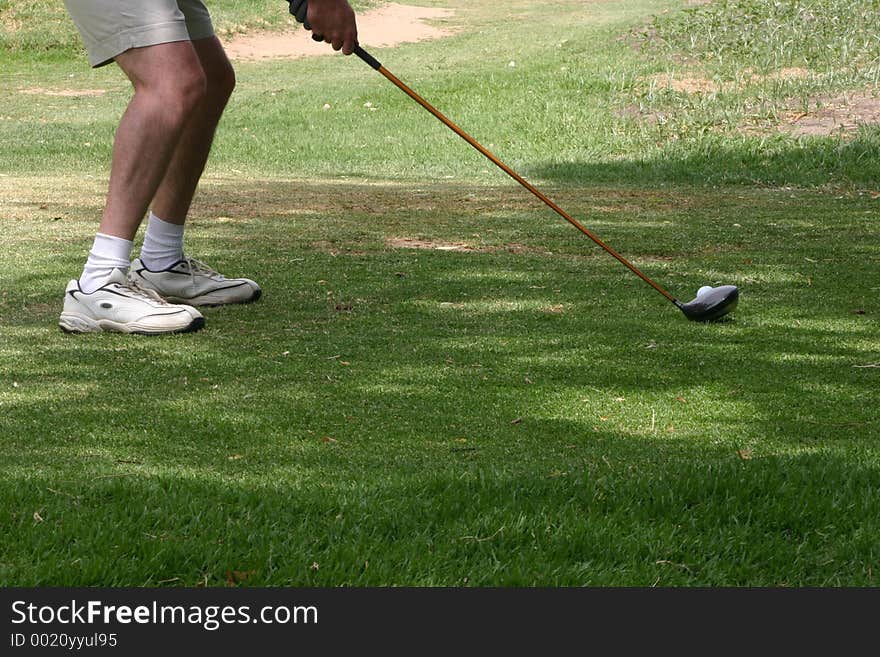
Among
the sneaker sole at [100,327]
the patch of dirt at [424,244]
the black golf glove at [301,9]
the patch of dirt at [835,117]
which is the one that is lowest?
the patch of dirt at [835,117]

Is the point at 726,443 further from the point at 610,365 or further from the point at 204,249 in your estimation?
the point at 204,249

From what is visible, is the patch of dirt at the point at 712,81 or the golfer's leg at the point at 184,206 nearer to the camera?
the golfer's leg at the point at 184,206

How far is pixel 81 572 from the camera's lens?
2.47 meters

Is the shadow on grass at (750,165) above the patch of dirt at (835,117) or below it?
below

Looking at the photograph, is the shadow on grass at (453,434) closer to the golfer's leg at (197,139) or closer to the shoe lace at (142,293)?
the shoe lace at (142,293)

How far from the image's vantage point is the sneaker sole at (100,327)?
4.80 m

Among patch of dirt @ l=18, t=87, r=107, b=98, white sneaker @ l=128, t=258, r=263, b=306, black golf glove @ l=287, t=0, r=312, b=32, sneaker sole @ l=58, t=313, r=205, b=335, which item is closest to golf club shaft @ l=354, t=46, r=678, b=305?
black golf glove @ l=287, t=0, r=312, b=32

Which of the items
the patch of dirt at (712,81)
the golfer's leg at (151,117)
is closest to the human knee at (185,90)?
the golfer's leg at (151,117)

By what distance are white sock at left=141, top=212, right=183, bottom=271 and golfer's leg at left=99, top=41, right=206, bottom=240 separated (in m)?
0.60

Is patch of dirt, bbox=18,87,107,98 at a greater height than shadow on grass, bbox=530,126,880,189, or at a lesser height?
lesser

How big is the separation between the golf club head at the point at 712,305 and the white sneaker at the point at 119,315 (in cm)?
199

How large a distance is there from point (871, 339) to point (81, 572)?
342cm

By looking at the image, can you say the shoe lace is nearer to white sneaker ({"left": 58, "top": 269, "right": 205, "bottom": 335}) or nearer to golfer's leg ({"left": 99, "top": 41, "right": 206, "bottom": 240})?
white sneaker ({"left": 58, "top": 269, "right": 205, "bottom": 335})

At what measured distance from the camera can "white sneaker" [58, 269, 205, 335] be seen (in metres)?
4.80
